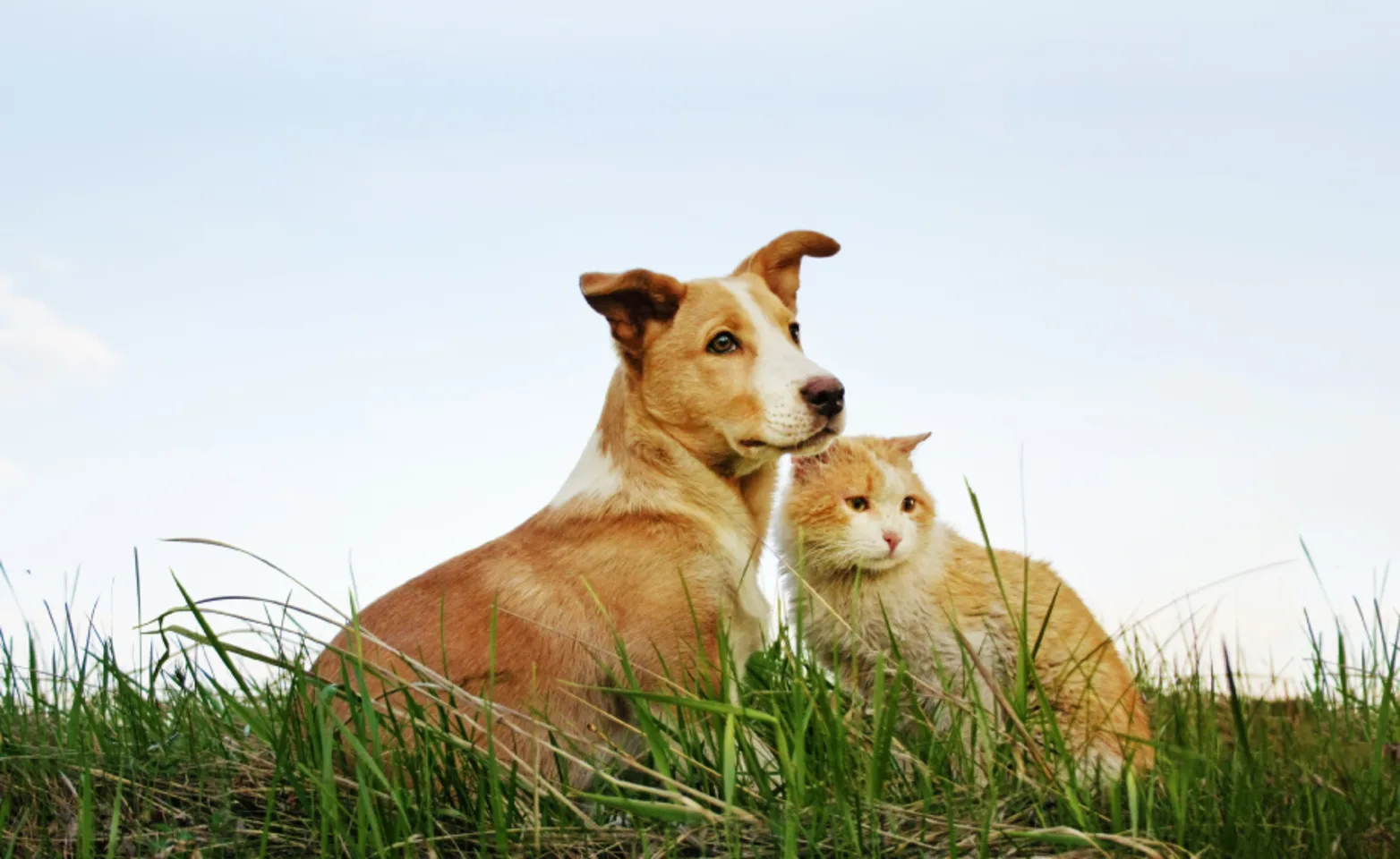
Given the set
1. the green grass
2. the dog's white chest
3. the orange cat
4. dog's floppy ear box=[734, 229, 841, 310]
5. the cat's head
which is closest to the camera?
the green grass

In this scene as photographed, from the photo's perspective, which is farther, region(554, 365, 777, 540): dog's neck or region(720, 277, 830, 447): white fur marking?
region(554, 365, 777, 540): dog's neck

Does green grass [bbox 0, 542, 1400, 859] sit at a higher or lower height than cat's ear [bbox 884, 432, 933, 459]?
lower

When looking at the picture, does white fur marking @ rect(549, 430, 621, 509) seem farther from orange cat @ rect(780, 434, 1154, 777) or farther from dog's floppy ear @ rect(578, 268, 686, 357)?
orange cat @ rect(780, 434, 1154, 777)

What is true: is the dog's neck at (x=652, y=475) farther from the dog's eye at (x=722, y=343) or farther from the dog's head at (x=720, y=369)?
the dog's eye at (x=722, y=343)

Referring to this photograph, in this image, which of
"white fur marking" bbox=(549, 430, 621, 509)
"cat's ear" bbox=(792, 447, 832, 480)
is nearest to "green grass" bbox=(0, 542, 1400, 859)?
"white fur marking" bbox=(549, 430, 621, 509)

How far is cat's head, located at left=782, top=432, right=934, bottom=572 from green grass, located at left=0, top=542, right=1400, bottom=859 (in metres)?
1.20

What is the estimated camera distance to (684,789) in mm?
3244

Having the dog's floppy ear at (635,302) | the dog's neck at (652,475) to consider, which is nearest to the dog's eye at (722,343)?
the dog's floppy ear at (635,302)

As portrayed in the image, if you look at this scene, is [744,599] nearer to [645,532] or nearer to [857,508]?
[645,532]

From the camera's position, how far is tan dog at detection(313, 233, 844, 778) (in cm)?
447

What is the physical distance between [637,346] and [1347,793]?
9.09 feet

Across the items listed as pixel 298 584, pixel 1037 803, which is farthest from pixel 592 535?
pixel 1037 803

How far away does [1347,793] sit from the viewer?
126 inches

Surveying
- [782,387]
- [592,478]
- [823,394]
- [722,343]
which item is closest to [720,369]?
[722,343]
